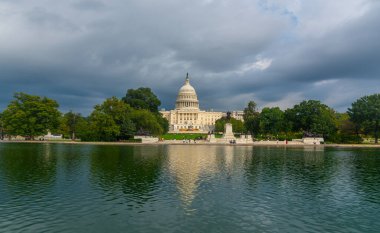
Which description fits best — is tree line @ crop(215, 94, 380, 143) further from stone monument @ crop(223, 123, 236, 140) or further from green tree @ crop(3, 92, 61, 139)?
green tree @ crop(3, 92, 61, 139)

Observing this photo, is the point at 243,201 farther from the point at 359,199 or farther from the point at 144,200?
the point at 359,199

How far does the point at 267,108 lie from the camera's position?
103250 millimetres

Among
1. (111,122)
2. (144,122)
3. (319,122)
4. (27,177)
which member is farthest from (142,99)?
(27,177)

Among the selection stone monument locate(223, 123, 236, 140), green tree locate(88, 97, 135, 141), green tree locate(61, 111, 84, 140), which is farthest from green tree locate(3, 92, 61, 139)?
stone monument locate(223, 123, 236, 140)

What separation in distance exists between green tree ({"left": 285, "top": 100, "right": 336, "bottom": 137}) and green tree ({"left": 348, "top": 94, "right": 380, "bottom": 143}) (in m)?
5.44

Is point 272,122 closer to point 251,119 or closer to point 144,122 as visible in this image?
point 251,119

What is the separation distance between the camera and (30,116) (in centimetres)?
8838

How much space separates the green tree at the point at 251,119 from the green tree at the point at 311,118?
10991mm

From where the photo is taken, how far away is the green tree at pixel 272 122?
3713 inches

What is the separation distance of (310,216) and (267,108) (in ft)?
292

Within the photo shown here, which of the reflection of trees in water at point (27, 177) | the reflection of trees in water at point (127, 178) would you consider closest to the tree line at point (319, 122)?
the reflection of trees in water at point (127, 178)

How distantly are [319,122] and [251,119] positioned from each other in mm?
23689

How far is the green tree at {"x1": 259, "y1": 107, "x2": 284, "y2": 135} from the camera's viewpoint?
94.3m

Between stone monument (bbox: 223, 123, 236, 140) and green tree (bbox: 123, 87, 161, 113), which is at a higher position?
green tree (bbox: 123, 87, 161, 113)
